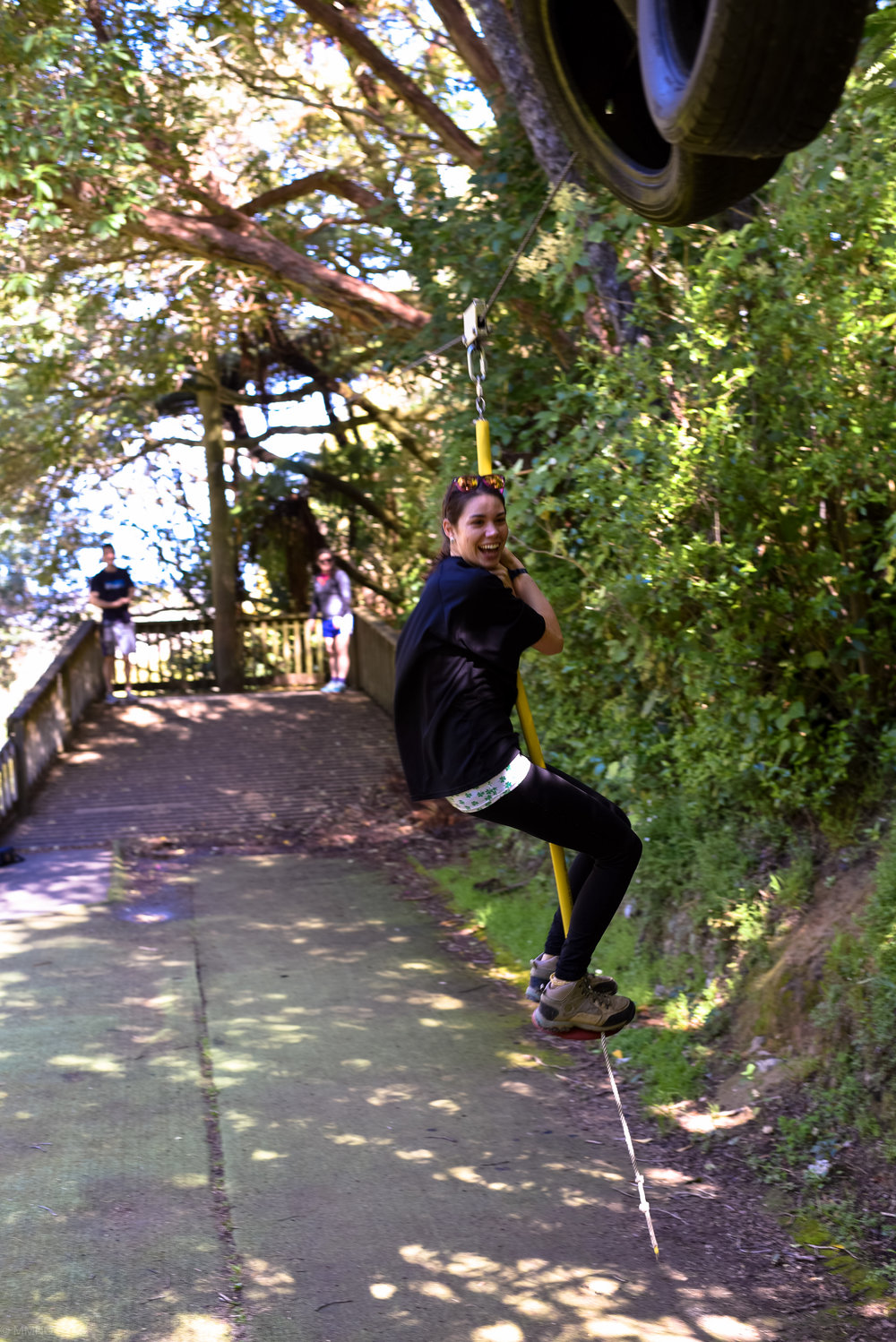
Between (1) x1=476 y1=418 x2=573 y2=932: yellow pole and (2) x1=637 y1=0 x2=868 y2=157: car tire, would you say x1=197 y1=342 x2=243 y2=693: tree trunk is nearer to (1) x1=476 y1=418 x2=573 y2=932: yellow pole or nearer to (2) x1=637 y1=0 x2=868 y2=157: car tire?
(1) x1=476 y1=418 x2=573 y2=932: yellow pole

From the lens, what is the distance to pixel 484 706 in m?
3.80

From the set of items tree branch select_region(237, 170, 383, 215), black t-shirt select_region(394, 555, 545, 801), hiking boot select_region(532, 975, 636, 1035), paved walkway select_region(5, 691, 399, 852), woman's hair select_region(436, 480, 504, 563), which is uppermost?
tree branch select_region(237, 170, 383, 215)

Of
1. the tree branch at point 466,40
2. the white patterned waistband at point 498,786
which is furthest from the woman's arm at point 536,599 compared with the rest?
the tree branch at point 466,40

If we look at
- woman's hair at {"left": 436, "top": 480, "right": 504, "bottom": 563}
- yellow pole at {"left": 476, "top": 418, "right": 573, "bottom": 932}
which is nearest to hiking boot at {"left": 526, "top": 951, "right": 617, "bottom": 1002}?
yellow pole at {"left": 476, "top": 418, "right": 573, "bottom": 932}

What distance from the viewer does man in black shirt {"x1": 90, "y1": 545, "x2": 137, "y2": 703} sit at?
631 inches

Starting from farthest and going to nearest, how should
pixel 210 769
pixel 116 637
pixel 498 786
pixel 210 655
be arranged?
pixel 210 655, pixel 116 637, pixel 210 769, pixel 498 786

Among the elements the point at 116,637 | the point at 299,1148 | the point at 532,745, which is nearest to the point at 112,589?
the point at 116,637

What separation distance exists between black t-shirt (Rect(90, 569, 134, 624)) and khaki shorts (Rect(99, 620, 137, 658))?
0.28 feet

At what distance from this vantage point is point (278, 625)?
19.6 metres

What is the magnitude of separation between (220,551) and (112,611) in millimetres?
3326

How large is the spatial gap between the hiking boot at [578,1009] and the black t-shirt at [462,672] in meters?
0.79

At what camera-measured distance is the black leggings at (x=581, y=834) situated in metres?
3.79

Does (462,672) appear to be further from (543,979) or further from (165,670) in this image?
(165,670)

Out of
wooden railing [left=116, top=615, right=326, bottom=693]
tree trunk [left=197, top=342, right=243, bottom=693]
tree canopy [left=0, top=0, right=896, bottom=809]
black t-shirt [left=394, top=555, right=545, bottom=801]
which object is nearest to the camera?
black t-shirt [left=394, top=555, right=545, bottom=801]
